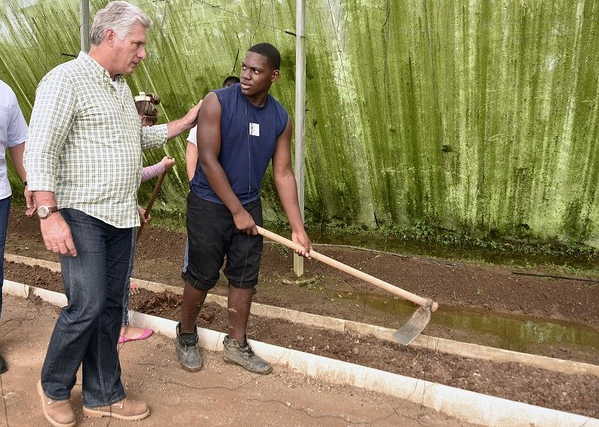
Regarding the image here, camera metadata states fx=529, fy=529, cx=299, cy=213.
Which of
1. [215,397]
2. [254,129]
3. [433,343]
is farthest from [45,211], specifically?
[433,343]

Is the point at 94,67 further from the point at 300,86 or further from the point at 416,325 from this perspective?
the point at 300,86

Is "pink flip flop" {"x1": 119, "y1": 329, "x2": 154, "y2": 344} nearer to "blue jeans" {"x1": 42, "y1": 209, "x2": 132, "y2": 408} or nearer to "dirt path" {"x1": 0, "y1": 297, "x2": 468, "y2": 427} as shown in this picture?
"dirt path" {"x1": 0, "y1": 297, "x2": 468, "y2": 427}

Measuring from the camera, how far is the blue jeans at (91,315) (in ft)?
6.86

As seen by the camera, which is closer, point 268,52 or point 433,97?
point 268,52

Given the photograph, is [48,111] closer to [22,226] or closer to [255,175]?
[255,175]

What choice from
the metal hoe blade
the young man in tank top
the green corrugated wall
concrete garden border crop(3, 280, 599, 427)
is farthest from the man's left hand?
the green corrugated wall

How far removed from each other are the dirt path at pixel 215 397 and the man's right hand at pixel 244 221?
835 mm

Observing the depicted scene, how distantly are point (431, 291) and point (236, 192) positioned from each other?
2.35m

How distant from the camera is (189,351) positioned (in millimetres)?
2963

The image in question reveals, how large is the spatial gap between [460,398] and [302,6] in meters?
3.11

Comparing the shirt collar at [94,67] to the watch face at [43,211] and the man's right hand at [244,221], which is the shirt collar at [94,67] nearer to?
the watch face at [43,211]

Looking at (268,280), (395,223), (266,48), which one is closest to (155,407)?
(266,48)

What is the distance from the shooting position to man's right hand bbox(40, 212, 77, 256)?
196cm

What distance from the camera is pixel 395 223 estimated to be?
5.11 metres
